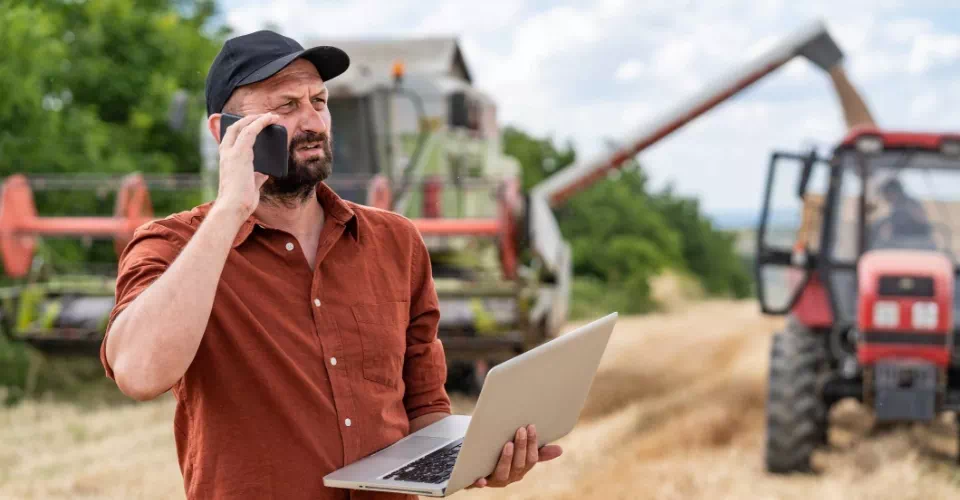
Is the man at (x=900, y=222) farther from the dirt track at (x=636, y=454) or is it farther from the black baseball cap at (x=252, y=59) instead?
the black baseball cap at (x=252, y=59)

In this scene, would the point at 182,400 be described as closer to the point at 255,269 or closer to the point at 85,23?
the point at 255,269

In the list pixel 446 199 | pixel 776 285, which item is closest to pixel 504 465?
pixel 776 285

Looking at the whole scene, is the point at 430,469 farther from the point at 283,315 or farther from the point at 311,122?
the point at 311,122

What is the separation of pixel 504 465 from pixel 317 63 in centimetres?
76

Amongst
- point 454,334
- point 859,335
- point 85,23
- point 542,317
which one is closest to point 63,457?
point 454,334

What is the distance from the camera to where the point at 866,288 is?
6.36 metres

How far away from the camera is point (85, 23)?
15719 mm

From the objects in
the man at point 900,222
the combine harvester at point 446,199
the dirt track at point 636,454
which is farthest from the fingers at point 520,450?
the combine harvester at point 446,199

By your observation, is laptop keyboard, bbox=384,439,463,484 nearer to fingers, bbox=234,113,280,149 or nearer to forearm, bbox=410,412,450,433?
forearm, bbox=410,412,450,433

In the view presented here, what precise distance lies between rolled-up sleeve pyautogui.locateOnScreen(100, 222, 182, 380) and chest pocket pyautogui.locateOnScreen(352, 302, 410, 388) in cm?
33

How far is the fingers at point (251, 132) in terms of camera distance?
1.95 meters

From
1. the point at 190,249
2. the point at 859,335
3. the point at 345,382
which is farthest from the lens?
the point at 859,335

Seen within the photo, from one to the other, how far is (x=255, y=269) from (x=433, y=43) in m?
9.23

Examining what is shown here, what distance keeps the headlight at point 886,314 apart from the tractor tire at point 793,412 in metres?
0.49
